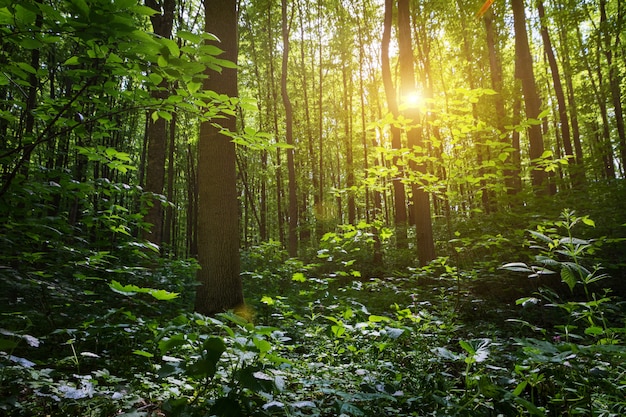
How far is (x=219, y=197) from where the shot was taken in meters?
4.84

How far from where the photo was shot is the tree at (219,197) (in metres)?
4.70

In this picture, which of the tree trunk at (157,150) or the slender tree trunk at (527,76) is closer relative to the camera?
the tree trunk at (157,150)

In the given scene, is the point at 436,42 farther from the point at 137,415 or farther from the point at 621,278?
the point at 137,415

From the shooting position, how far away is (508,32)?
1667 cm

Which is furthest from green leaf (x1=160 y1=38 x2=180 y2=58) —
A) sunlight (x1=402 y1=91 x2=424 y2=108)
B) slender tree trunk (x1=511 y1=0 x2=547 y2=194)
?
slender tree trunk (x1=511 y1=0 x2=547 y2=194)

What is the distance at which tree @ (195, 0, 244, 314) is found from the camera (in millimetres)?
4695

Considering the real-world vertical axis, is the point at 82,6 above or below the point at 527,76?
below

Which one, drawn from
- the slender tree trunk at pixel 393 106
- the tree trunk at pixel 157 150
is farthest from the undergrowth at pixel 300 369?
the slender tree trunk at pixel 393 106

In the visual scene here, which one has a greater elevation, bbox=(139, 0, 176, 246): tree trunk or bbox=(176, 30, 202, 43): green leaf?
bbox=(139, 0, 176, 246): tree trunk

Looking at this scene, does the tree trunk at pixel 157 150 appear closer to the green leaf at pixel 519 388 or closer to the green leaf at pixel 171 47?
the green leaf at pixel 171 47

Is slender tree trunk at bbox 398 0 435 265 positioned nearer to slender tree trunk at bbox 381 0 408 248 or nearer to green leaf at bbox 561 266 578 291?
slender tree trunk at bbox 381 0 408 248

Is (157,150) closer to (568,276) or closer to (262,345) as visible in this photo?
(262,345)

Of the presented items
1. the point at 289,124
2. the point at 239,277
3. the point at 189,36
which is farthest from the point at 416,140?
the point at 289,124

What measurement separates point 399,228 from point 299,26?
531 inches
